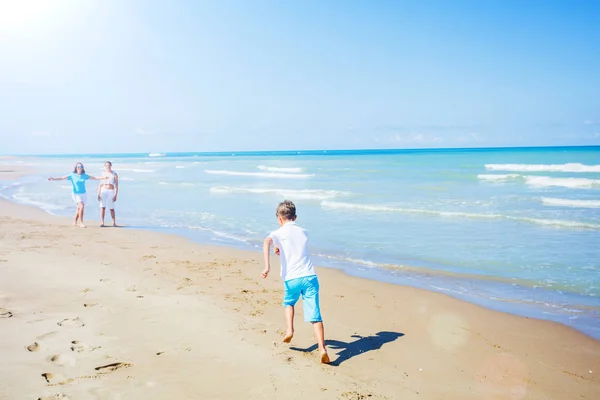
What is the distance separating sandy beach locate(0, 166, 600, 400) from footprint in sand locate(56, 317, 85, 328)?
0.8 inches

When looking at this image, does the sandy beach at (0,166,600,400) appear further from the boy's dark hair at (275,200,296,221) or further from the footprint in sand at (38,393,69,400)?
the boy's dark hair at (275,200,296,221)

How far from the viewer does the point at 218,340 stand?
475cm

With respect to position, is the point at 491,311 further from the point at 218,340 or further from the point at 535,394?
the point at 218,340

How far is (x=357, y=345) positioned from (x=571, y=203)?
53.2ft

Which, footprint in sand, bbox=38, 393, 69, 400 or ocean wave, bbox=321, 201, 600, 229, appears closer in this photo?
footprint in sand, bbox=38, 393, 69, 400

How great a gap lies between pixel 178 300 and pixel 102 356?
1.97m

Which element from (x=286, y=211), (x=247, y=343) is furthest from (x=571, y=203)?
(x=247, y=343)

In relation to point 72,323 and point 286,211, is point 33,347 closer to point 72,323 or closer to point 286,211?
point 72,323

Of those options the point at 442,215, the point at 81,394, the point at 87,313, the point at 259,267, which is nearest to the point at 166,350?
the point at 81,394

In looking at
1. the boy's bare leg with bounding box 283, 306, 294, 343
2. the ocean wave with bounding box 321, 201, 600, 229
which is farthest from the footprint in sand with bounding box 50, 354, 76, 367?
the ocean wave with bounding box 321, 201, 600, 229

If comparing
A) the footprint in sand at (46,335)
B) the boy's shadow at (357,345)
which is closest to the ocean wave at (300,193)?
the boy's shadow at (357,345)

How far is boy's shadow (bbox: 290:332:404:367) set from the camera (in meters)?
4.73

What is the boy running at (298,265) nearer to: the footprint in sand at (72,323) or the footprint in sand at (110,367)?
the footprint in sand at (110,367)

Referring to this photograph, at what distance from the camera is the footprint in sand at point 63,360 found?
3928mm
